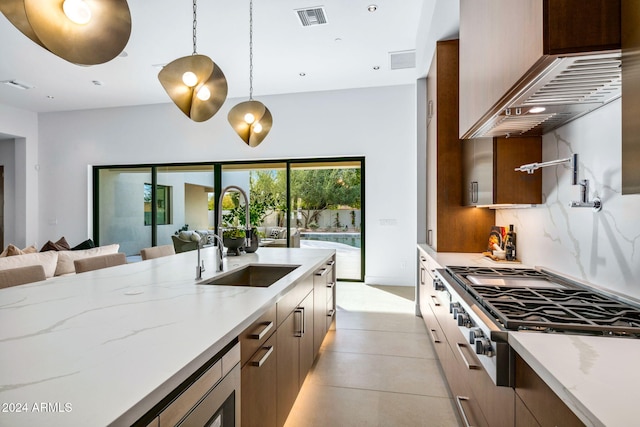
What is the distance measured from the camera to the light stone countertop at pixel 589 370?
62cm

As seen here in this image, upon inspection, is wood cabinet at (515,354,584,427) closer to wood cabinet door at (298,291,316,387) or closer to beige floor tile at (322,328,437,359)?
wood cabinet door at (298,291,316,387)

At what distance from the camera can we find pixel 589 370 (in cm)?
77

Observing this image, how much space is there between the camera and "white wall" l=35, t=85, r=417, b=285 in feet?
17.7

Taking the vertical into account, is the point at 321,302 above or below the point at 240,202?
below

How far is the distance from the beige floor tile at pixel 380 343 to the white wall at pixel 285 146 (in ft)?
7.38

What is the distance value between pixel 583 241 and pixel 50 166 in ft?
28.5

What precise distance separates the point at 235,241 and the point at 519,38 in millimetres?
2201

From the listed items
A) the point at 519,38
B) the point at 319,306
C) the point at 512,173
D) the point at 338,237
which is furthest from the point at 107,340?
the point at 338,237

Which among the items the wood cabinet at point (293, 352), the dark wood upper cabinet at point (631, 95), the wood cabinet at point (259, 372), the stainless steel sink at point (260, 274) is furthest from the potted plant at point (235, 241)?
the dark wood upper cabinet at point (631, 95)

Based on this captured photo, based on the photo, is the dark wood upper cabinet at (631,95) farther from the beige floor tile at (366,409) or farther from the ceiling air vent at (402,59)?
the ceiling air vent at (402,59)

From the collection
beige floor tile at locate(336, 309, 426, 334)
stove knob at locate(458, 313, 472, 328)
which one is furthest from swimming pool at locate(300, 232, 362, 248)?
stove knob at locate(458, 313, 472, 328)

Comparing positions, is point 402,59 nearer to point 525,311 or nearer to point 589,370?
point 525,311

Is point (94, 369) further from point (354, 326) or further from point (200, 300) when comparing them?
point (354, 326)

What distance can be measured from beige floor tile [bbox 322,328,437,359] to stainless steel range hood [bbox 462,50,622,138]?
6.34ft
